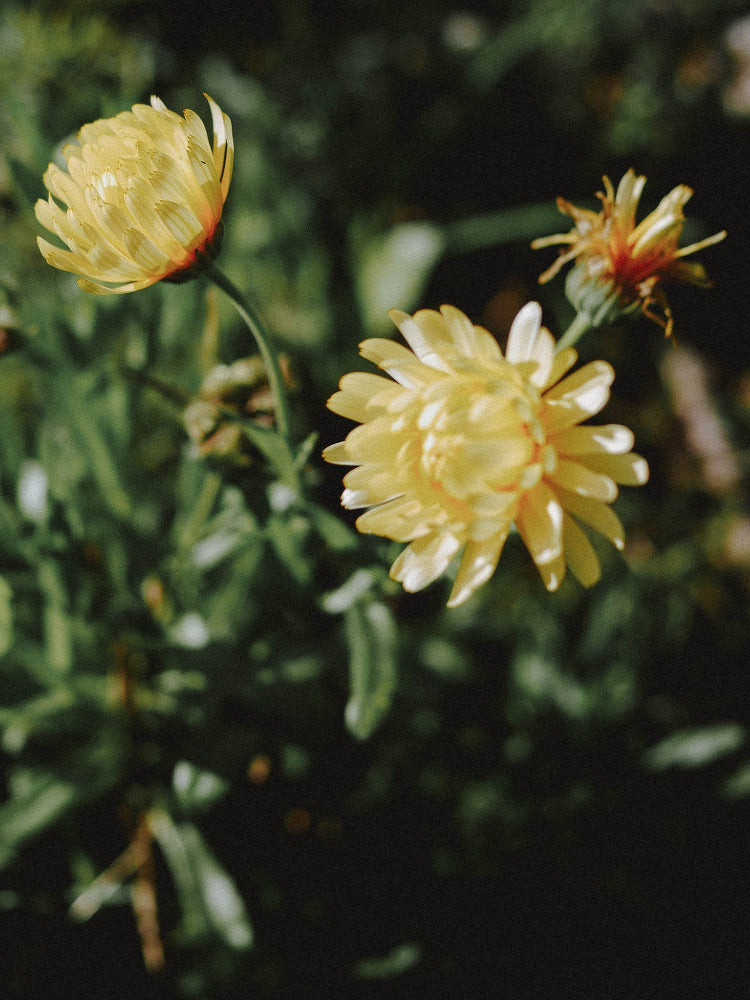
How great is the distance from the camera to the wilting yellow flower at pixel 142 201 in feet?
1.87

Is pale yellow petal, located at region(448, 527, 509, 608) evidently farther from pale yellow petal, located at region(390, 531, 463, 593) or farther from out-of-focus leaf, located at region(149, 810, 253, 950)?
out-of-focus leaf, located at region(149, 810, 253, 950)

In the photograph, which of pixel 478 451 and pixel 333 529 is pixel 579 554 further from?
pixel 333 529

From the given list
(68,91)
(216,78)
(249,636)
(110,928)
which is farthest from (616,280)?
(216,78)

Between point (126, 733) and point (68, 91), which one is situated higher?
point (68, 91)

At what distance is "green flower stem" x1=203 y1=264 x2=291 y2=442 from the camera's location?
2.00 ft

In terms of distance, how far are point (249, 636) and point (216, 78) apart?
1434mm

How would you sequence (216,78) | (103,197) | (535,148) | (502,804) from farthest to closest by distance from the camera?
(535,148)
(216,78)
(502,804)
(103,197)

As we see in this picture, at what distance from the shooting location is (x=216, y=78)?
175 cm

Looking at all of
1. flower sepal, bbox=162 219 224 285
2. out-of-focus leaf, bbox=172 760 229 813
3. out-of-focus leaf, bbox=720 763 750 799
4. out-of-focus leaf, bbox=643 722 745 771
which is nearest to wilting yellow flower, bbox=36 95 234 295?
flower sepal, bbox=162 219 224 285

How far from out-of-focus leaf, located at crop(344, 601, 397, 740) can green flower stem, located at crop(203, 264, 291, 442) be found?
273 mm

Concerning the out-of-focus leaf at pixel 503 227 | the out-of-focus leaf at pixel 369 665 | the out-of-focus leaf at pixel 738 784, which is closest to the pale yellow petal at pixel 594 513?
the out-of-focus leaf at pixel 369 665

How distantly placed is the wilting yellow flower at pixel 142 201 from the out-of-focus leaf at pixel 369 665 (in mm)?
439

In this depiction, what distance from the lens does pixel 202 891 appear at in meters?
1.05

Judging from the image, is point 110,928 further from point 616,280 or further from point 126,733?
point 616,280
